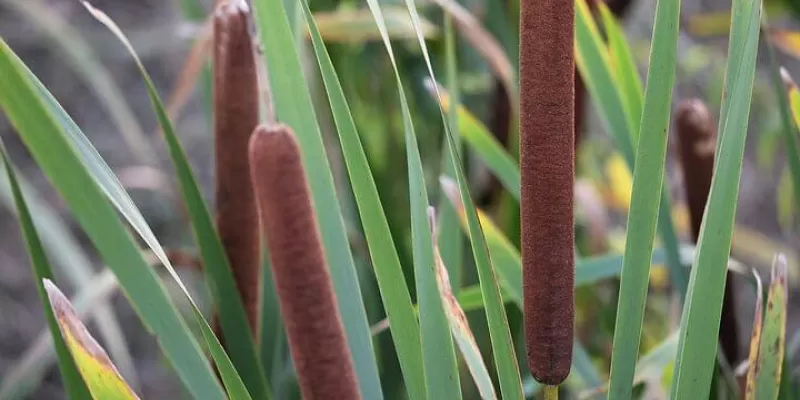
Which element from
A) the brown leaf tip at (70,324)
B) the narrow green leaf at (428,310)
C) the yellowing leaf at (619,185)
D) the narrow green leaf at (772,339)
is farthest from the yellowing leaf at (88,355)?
the yellowing leaf at (619,185)

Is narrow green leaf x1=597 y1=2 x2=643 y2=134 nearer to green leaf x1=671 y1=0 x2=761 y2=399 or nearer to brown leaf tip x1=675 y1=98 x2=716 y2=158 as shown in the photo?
brown leaf tip x1=675 y1=98 x2=716 y2=158

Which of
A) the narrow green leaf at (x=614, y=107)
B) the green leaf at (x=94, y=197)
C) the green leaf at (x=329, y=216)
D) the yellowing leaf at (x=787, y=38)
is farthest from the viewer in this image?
the yellowing leaf at (x=787, y=38)

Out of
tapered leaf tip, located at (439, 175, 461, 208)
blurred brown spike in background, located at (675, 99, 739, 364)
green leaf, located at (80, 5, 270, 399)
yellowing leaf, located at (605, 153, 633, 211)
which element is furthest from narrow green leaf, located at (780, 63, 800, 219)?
yellowing leaf, located at (605, 153, 633, 211)

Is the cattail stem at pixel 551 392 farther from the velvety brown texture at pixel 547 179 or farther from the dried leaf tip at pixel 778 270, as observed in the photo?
the dried leaf tip at pixel 778 270

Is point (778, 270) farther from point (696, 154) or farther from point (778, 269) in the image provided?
point (696, 154)

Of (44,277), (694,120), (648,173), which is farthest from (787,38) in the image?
(44,277)
